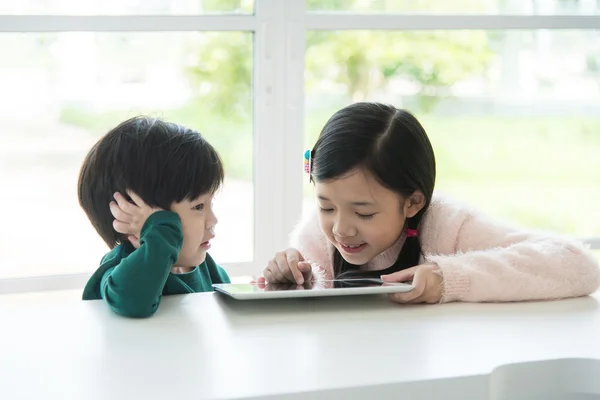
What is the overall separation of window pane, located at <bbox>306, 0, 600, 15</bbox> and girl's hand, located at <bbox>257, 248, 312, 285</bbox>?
53.3 inches

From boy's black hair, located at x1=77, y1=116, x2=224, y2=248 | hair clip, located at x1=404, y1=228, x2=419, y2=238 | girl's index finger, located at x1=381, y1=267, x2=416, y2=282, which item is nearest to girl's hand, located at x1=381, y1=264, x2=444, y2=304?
girl's index finger, located at x1=381, y1=267, x2=416, y2=282

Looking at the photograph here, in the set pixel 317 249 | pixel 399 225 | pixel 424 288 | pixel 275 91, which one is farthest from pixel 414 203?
pixel 275 91

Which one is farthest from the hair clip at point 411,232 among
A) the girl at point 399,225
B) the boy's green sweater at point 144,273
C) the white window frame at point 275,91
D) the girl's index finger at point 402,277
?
the white window frame at point 275,91

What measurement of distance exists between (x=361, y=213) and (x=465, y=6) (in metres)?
1.47

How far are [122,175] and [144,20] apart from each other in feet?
3.73

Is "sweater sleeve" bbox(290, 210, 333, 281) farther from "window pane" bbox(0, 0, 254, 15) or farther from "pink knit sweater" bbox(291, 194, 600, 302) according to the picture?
"window pane" bbox(0, 0, 254, 15)

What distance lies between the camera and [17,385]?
2.78 feet

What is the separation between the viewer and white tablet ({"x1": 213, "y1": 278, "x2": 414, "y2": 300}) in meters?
1.17

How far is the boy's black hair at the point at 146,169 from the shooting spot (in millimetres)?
1412

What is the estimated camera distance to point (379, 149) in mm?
1511

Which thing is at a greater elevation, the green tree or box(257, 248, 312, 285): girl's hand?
the green tree

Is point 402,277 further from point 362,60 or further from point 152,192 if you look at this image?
point 362,60

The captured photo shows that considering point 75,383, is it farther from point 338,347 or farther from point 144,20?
point 144,20

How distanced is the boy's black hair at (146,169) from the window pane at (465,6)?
1.23m
